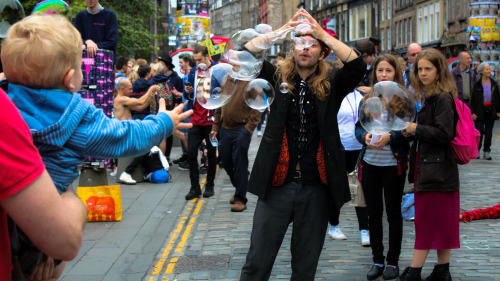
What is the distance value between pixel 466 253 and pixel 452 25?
36133mm

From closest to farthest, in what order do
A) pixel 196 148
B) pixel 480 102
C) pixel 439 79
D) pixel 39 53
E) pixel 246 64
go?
pixel 39 53
pixel 246 64
pixel 439 79
pixel 196 148
pixel 480 102

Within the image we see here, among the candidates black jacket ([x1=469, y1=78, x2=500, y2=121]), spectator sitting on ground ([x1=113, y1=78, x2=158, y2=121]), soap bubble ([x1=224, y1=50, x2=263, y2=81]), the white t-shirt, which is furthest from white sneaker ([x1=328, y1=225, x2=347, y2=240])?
black jacket ([x1=469, y1=78, x2=500, y2=121])

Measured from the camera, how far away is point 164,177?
38.0 ft

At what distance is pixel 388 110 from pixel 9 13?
3.18 m

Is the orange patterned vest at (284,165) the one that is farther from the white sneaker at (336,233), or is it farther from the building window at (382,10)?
the building window at (382,10)

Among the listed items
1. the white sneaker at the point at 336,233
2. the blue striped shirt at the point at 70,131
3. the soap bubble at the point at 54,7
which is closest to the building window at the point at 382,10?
the white sneaker at the point at 336,233

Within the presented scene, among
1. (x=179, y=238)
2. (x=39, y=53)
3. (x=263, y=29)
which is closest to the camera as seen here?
(x=39, y=53)

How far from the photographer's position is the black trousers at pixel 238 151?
888cm

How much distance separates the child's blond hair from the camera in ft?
6.81

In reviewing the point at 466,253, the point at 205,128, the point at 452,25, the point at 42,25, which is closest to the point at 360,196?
the point at 466,253

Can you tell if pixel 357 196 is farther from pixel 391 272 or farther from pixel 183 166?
pixel 183 166

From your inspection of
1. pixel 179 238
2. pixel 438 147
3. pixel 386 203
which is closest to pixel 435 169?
pixel 438 147

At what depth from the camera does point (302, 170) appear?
4.05m

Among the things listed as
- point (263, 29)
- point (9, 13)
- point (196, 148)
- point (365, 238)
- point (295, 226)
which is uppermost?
point (9, 13)
